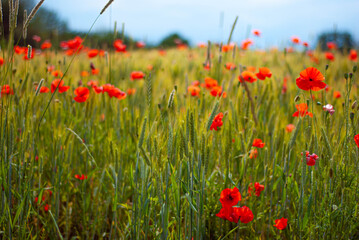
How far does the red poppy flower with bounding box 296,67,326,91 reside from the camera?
1067 mm

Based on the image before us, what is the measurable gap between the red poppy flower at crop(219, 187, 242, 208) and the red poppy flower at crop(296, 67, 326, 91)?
0.40 m

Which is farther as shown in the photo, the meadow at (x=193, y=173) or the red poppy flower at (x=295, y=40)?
the red poppy flower at (x=295, y=40)

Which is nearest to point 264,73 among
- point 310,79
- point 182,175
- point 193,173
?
point 310,79

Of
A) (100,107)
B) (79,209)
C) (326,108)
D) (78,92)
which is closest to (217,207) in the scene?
(326,108)

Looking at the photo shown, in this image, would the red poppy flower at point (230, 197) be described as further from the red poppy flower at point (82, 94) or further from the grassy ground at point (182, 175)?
the red poppy flower at point (82, 94)

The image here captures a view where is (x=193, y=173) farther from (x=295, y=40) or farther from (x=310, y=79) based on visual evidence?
(x=295, y=40)

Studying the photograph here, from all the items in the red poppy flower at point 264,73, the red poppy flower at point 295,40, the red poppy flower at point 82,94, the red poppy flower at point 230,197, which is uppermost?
the red poppy flower at point 295,40

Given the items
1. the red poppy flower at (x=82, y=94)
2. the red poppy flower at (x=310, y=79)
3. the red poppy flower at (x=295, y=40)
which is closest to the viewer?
the red poppy flower at (x=310, y=79)

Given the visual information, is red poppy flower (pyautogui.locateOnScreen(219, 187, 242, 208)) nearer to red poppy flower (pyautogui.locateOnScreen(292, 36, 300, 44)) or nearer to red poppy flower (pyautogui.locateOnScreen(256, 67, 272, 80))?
red poppy flower (pyautogui.locateOnScreen(256, 67, 272, 80))

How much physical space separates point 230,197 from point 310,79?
462 millimetres

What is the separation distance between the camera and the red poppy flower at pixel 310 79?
3.50 ft

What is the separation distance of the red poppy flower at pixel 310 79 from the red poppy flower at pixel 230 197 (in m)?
0.40

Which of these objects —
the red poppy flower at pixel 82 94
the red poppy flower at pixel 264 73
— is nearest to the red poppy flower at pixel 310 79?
the red poppy flower at pixel 264 73

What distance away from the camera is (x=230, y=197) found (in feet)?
3.29
